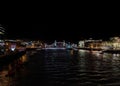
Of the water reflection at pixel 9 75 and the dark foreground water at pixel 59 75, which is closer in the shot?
the water reflection at pixel 9 75

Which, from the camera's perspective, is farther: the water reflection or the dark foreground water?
the dark foreground water

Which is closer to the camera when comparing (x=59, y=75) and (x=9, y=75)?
(x=9, y=75)

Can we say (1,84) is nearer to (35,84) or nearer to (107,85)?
(35,84)

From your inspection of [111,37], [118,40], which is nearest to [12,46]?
[118,40]

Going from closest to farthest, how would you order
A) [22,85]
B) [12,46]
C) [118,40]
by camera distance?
[22,85], [12,46], [118,40]

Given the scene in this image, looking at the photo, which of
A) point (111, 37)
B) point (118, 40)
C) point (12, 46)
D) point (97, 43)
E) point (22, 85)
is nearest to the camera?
point (22, 85)

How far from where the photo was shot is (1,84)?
17375 millimetres

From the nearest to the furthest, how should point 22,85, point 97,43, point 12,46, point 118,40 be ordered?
1. point 22,85
2. point 12,46
3. point 118,40
4. point 97,43

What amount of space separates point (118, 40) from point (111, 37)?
18933mm

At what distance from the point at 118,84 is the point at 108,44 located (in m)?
129

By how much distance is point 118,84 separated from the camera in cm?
1753

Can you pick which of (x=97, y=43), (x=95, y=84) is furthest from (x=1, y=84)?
(x=97, y=43)

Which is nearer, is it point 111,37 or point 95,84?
point 95,84

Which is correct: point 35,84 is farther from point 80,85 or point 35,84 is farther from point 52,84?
point 80,85
